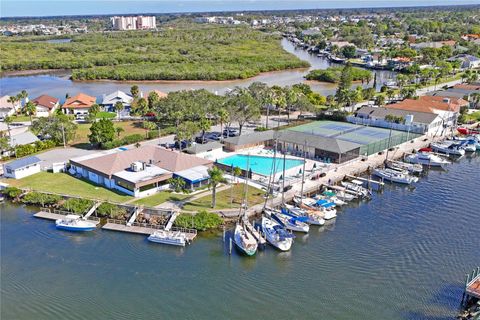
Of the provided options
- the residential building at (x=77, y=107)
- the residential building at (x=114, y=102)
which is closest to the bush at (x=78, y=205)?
the residential building at (x=77, y=107)

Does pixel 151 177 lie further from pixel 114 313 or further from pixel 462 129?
pixel 462 129

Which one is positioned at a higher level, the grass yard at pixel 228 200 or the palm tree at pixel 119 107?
the palm tree at pixel 119 107

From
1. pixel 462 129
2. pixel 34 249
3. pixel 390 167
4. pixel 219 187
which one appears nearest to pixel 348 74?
pixel 462 129

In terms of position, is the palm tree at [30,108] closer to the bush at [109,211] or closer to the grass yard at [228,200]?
the bush at [109,211]

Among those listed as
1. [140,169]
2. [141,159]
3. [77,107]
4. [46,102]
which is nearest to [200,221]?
[140,169]

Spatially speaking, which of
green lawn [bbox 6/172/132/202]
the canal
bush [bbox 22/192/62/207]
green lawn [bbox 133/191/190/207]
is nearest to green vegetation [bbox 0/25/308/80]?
the canal
